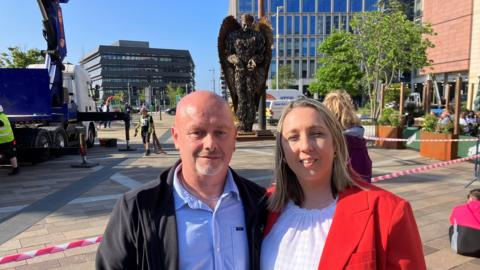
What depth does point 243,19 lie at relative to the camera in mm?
13445

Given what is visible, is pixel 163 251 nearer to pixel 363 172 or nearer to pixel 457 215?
pixel 363 172

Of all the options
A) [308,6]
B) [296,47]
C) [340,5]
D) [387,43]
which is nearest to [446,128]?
[387,43]

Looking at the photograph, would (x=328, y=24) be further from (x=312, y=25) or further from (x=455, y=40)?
(x=455, y=40)

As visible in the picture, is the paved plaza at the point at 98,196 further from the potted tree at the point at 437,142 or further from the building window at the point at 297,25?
the building window at the point at 297,25

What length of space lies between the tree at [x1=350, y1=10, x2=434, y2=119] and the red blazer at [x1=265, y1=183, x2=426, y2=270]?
1677 centimetres

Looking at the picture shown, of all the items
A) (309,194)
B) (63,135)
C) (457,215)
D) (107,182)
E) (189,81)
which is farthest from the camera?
(189,81)

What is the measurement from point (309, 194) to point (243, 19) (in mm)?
12593

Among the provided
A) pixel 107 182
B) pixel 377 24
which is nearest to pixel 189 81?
pixel 377 24

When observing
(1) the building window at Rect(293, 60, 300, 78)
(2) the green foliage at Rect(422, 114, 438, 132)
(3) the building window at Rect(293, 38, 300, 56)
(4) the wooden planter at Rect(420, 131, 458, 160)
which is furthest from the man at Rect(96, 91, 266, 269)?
(3) the building window at Rect(293, 38, 300, 56)

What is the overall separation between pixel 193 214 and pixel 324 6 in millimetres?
73494

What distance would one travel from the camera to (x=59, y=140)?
1102 centimetres

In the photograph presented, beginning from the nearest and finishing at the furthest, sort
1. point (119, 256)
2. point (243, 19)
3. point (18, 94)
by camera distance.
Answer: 1. point (119, 256)
2. point (18, 94)
3. point (243, 19)

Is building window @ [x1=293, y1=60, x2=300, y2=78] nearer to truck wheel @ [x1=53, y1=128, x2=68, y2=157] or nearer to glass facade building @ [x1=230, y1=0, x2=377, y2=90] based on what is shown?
glass facade building @ [x1=230, y1=0, x2=377, y2=90]

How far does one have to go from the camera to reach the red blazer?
138cm
